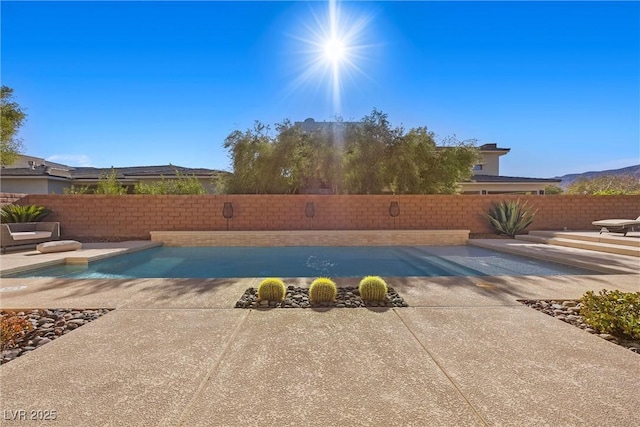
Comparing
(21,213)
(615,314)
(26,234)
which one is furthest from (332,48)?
(21,213)

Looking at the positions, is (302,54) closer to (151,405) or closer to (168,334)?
(168,334)

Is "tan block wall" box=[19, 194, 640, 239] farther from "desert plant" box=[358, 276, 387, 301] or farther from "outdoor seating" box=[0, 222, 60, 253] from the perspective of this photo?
"desert plant" box=[358, 276, 387, 301]

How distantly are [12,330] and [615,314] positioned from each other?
574 centimetres

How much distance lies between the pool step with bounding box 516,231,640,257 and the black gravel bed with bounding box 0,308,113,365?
10.4 meters

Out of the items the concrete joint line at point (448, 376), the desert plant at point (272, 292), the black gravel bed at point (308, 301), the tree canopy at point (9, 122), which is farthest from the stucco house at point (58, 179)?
the concrete joint line at point (448, 376)

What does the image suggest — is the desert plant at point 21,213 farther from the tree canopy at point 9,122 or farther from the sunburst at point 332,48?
the sunburst at point 332,48

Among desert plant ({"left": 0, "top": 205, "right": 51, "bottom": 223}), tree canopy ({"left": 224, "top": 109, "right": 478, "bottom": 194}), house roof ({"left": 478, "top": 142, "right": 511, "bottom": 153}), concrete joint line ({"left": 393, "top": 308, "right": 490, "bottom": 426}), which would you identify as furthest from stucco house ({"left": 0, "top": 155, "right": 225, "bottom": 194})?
house roof ({"left": 478, "top": 142, "right": 511, "bottom": 153})

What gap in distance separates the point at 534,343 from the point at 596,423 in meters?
1.04

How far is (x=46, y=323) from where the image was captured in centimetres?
316

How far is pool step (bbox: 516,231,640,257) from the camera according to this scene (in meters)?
7.18

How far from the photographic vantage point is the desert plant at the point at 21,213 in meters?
9.45

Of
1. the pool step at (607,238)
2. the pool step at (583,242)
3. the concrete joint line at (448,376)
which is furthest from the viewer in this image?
the pool step at (607,238)

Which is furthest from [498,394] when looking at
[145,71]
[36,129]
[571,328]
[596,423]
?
[36,129]

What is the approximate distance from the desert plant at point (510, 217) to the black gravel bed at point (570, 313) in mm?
8150
